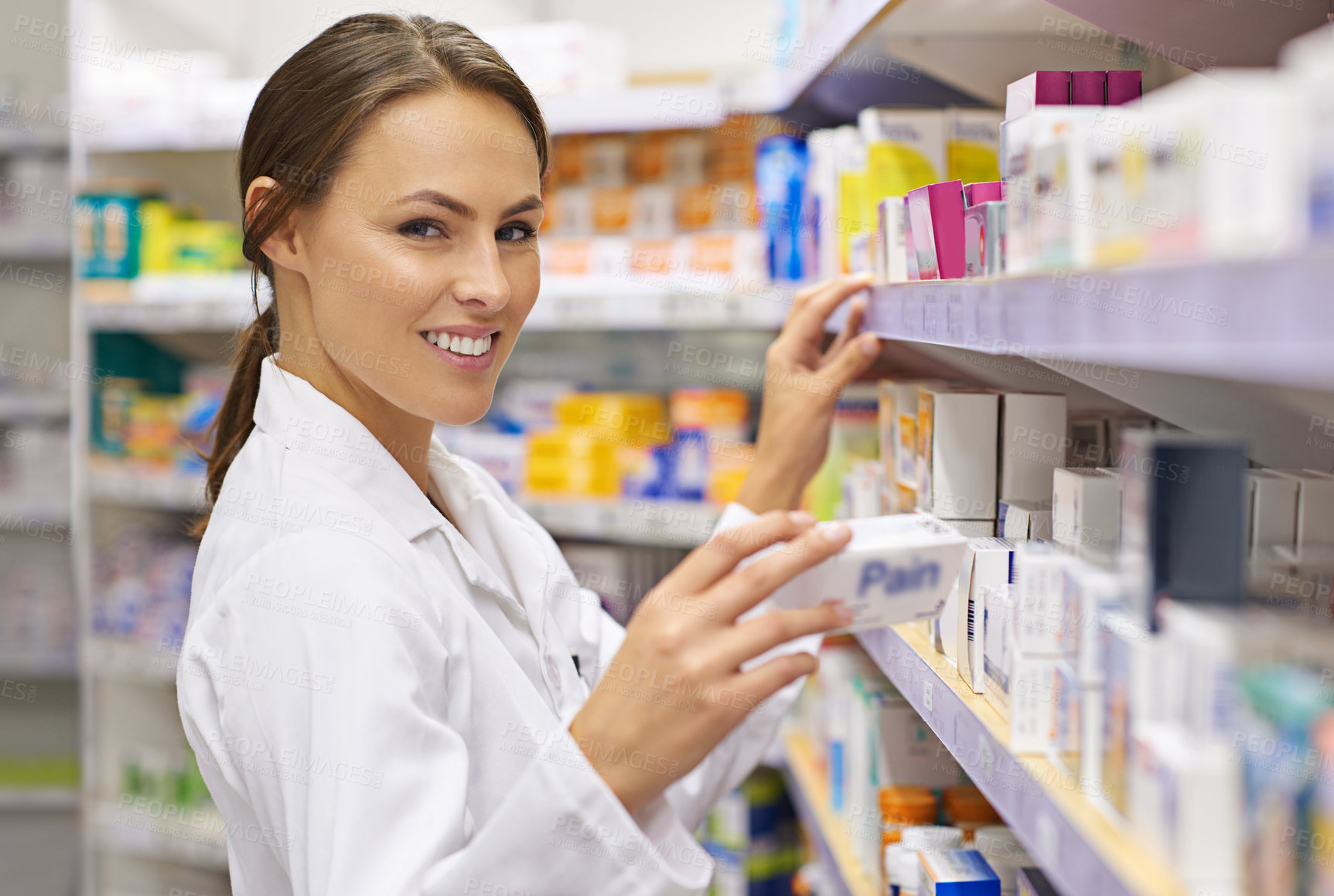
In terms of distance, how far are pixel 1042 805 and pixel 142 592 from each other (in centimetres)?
310

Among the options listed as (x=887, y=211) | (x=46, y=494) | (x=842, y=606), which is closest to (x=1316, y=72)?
(x=842, y=606)

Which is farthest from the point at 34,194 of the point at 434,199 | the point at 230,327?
the point at 434,199

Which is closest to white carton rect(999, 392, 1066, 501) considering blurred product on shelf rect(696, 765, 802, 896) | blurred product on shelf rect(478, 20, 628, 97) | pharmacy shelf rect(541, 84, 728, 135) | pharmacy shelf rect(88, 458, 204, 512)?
pharmacy shelf rect(541, 84, 728, 135)

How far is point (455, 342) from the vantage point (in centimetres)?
130

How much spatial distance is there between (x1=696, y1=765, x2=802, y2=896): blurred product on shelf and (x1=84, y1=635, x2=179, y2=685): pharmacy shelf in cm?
163

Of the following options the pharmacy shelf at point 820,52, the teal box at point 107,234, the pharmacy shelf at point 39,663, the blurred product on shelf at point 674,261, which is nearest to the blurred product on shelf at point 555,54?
the blurred product on shelf at point 674,261

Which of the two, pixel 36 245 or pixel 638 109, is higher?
pixel 638 109

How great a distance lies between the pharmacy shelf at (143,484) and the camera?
10.2 feet

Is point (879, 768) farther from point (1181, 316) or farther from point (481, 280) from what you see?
point (1181, 316)

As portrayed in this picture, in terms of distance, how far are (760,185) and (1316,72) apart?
6.15ft

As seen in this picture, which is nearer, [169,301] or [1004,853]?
[1004,853]

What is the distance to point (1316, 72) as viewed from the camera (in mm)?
515

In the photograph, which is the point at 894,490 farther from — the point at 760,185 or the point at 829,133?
the point at 760,185

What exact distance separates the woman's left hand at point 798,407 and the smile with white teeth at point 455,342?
471mm
